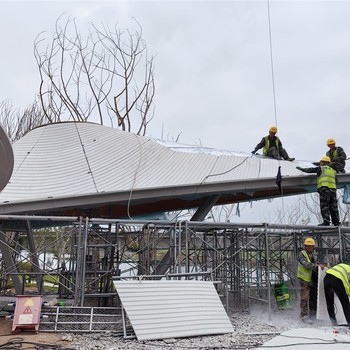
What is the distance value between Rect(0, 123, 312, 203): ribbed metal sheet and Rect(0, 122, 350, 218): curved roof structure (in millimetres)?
25

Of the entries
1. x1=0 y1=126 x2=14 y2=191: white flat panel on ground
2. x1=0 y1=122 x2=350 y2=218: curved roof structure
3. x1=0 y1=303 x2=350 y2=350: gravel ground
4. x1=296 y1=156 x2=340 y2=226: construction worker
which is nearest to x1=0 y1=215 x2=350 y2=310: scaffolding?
x1=296 y1=156 x2=340 y2=226: construction worker

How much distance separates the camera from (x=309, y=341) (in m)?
7.14

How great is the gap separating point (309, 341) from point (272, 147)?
748 cm

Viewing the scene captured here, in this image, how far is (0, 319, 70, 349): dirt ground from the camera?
723 centimetres

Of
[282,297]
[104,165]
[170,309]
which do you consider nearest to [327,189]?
[282,297]

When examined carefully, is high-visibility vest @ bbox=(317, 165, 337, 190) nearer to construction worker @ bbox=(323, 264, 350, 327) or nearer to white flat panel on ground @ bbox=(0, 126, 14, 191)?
construction worker @ bbox=(323, 264, 350, 327)

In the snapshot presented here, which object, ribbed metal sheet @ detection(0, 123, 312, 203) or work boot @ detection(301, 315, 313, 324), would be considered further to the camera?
ribbed metal sheet @ detection(0, 123, 312, 203)

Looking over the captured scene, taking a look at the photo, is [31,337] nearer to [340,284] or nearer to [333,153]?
[340,284]

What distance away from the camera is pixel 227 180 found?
37.0 feet

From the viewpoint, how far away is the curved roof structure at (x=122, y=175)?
1037 cm

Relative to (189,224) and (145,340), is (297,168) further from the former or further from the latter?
(145,340)

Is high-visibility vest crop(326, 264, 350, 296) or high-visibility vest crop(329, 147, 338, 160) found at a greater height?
high-visibility vest crop(329, 147, 338, 160)

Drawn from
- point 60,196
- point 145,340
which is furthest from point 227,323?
point 60,196

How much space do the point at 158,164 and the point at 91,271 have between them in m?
3.59
